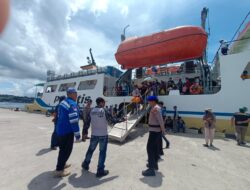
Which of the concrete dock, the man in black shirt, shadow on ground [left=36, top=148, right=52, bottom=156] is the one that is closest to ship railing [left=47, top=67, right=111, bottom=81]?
the concrete dock

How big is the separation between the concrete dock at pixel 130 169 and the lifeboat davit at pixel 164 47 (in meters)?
5.45

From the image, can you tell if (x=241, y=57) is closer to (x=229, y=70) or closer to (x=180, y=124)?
(x=229, y=70)

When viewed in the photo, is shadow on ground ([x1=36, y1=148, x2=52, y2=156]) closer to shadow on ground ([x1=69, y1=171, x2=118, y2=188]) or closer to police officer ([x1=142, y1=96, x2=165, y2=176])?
shadow on ground ([x1=69, y1=171, x2=118, y2=188])

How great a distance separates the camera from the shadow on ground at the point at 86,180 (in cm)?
307

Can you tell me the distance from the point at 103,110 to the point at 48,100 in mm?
16867

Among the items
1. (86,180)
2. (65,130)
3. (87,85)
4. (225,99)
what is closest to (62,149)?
(65,130)

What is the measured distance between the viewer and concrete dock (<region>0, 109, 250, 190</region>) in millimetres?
3115

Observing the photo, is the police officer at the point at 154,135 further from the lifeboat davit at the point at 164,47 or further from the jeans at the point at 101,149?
the lifeboat davit at the point at 164,47

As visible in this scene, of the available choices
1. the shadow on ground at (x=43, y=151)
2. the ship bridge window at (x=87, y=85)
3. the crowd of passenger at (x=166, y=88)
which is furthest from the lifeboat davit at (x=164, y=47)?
the shadow on ground at (x=43, y=151)

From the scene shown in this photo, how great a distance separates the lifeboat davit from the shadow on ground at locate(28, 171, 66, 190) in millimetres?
8386

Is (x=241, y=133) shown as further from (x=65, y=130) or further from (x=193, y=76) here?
(x=65, y=130)

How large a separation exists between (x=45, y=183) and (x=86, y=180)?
0.72 metres

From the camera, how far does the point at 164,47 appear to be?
9.66 meters

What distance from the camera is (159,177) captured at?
11.4 ft
